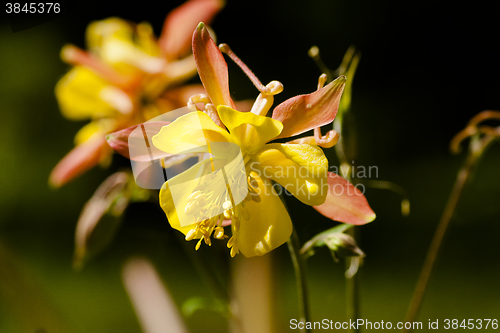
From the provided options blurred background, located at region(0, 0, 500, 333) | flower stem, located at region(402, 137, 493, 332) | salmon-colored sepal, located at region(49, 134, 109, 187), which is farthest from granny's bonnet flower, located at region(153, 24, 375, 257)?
blurred background, located at region(0, 0, 500, 333)

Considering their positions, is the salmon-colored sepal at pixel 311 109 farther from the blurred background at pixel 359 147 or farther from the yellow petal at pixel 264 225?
the blurred background at pixel 359 147

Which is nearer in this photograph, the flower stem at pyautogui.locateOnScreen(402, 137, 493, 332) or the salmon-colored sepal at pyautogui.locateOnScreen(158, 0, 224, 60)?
Answer: the flower stem at pyautogui.locateOnScreen(402, 137, 493, 332)

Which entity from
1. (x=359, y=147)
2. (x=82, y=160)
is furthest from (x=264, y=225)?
(x=359, y=147)

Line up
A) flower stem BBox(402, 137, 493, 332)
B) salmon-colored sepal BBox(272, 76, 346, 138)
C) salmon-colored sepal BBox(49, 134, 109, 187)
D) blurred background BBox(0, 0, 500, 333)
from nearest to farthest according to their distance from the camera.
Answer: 1. salmon-colored sepal BBox(272, 76, 346, 138)
2. flower stem BBox(402, 137, 493, 332)
3. salmon-colored sepal BBox(49, 134, 109, 187)
4. blurred background BBox(0, 0, 500, 333)

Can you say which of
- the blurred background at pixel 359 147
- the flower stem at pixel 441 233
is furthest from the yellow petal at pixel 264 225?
the blurred background at pixel 359 147

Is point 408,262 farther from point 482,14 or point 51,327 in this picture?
point 51,327

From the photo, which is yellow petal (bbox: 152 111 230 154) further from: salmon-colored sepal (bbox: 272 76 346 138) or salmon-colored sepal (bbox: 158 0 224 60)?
salmon-colored sepal (bbox: 158 0 224 60)

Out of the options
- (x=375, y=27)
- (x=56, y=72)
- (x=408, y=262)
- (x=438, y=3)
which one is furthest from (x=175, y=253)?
(x=438, y=3)
